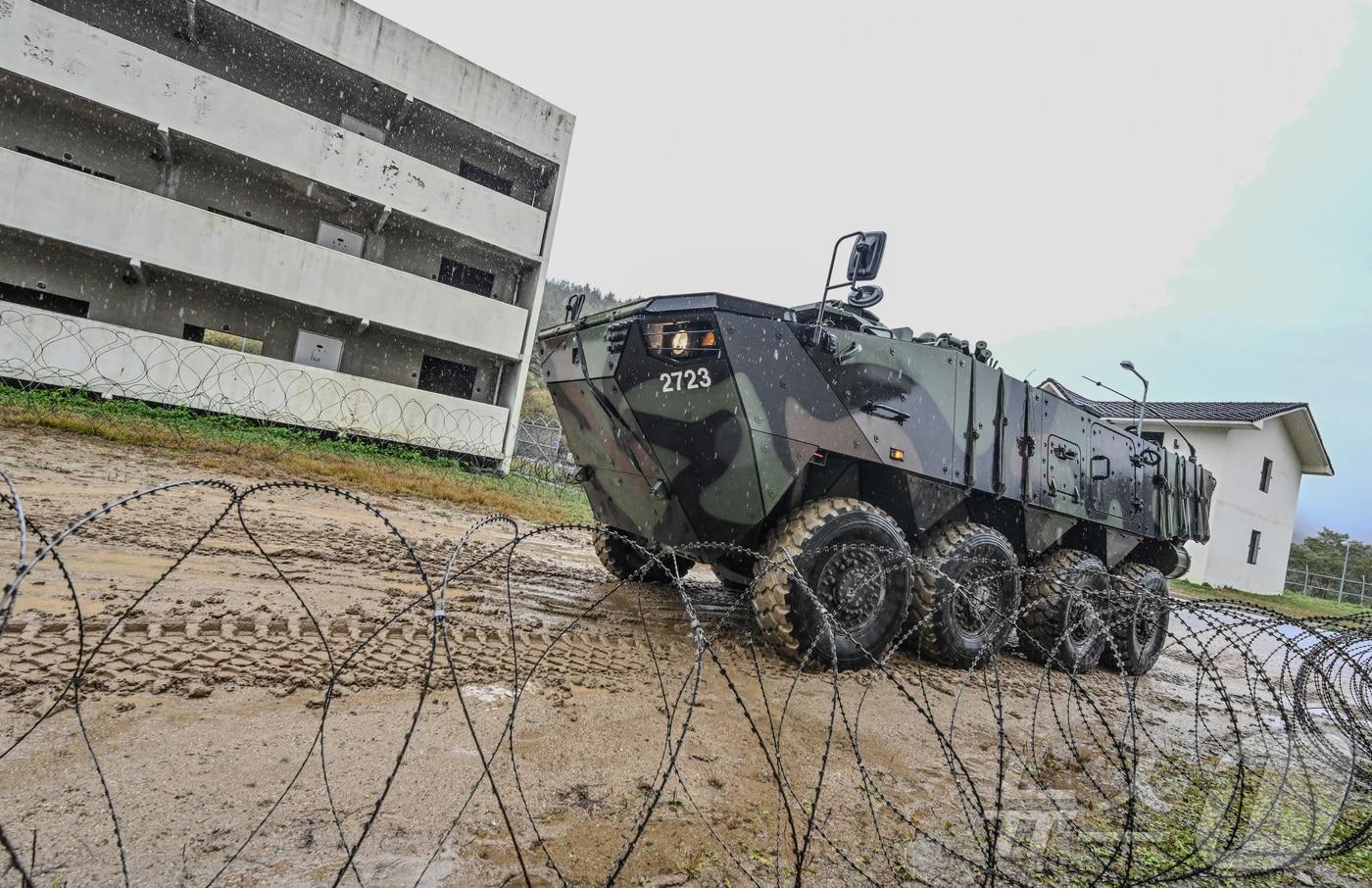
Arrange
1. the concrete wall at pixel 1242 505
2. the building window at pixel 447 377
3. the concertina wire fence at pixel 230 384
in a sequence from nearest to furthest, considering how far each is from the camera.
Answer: the concertina wire fence at pixel 230 384 → the building window at pixel 447 377 → the concrete wall at pixel 1242 505

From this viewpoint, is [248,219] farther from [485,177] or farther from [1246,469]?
[1246,469]

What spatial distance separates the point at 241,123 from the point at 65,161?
116 inches

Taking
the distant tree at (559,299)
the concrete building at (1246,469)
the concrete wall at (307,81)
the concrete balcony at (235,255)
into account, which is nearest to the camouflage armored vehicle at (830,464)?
the concrete balcony at (235,255)

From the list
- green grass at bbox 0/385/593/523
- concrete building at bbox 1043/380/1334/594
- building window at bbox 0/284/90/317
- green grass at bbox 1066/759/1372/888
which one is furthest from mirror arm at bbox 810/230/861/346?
concrete building at bbox 1043/380/1334/594

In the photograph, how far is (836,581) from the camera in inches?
185

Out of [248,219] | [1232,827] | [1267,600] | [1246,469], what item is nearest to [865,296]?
[1232,827]

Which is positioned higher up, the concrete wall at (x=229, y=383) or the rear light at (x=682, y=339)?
the rear light at (x=682, y=339)

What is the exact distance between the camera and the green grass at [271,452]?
9055mm

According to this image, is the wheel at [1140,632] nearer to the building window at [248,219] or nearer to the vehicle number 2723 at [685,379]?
the vehicle number 2723 at [685,379]

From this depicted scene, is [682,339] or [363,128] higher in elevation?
[363,128]

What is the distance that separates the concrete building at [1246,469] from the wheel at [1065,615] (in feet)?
44.3

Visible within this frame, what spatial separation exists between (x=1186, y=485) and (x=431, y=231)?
14.4m

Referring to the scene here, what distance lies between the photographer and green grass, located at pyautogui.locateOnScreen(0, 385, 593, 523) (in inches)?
356

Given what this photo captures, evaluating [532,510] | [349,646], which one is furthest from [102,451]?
[349,646]
